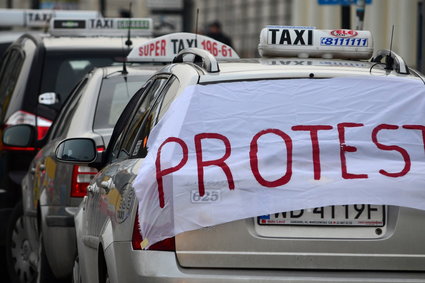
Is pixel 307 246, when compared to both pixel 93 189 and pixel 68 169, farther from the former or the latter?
pixel 68 169

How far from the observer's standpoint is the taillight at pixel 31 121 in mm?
10227

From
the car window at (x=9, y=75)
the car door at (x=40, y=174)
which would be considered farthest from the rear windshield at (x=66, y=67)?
the car door at (x=40, y=174)

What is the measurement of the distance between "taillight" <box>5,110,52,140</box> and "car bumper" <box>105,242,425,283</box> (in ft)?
16.7

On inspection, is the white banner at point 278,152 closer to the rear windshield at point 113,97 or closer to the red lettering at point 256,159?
the red lettering at point 256,159

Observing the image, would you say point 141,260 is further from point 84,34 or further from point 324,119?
point 84,34

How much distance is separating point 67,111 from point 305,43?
2713 mm

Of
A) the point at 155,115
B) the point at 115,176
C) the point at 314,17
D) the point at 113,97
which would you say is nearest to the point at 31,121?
the point at 113,97

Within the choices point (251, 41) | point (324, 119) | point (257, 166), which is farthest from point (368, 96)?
point (251, 41)

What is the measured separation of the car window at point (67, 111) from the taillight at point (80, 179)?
59 centimetres

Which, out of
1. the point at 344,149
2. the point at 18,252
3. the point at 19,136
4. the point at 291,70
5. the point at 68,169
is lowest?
the point at 18,252

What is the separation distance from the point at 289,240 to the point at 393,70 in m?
1.13

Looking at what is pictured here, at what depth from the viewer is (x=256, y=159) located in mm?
5309

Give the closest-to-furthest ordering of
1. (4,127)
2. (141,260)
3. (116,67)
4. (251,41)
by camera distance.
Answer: (141,260) → (116,67) → (4,127) → (251,41)

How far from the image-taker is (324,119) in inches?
Answer: 215
